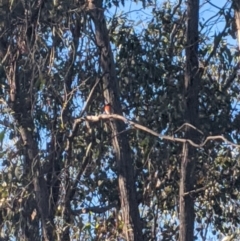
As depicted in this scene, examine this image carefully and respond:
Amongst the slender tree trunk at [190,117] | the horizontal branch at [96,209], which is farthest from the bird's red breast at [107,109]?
the horizontal branch at [96,209]

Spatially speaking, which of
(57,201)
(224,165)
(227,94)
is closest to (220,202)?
(224,165)

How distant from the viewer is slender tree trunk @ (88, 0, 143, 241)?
930 cm

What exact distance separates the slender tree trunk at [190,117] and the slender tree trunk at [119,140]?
1.84 feet

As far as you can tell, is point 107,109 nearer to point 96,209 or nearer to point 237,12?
point 96,209

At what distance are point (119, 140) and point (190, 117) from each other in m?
0.96

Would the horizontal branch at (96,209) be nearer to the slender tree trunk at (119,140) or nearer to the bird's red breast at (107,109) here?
the slender tree trunk at (119,140)

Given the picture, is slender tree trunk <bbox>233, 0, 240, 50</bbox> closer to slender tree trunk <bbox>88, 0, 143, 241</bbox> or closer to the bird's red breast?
slender tree trunk <bbox>88, 0, 143, 241</bbox>

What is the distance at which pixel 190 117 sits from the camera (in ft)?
32.8

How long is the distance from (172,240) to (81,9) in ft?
9.59

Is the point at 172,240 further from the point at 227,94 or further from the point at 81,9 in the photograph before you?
the point at 81,9

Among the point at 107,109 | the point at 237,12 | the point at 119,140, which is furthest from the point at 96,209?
the point at 237,12

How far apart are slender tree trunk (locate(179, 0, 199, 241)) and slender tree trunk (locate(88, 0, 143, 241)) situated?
562 millimetres

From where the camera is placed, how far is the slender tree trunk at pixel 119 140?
9305 millimetres

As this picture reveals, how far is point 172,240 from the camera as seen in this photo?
1049cm
